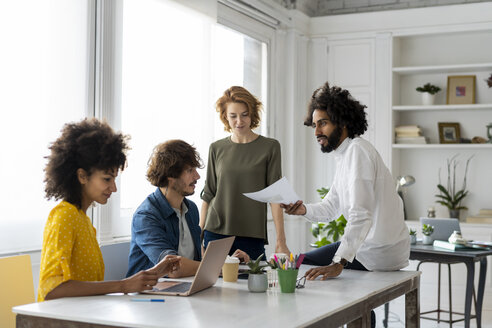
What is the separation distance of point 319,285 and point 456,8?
4.28 m

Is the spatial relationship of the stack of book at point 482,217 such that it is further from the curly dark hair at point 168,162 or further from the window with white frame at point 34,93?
the curly dark hair at point 168,162

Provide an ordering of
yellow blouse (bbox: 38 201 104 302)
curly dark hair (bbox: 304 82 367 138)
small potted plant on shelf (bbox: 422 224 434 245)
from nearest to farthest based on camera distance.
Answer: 1. yellow blouse (bbox: 38 201 104 302)
2. curly dark hair (bbox: 304 82 367 138)
3. small potted plant on shelf (bbox: 422 224 434 245)

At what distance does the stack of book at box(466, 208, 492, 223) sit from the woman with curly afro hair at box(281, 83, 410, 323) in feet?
10.2

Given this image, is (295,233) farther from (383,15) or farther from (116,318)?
(116,318)

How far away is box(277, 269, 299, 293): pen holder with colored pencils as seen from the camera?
2.12 m

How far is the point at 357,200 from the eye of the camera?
256cm

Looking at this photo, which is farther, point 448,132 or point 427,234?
point 448,132

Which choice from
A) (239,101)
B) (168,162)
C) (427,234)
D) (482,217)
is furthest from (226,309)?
(482,217)

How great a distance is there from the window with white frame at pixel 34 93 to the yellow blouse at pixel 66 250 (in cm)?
110

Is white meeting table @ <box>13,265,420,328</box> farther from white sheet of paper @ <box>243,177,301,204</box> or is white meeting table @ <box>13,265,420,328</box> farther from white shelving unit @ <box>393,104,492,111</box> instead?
white shelving unit @ <box>393,104,492,111</box>

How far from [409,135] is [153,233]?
161 inches

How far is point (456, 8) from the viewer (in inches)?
227

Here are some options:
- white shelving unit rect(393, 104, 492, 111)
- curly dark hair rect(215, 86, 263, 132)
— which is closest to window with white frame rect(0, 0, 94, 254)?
curly dark hair rect(215, 86, 263, 132)

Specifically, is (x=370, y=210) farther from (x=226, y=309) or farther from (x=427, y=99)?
(x=427, y=99)
